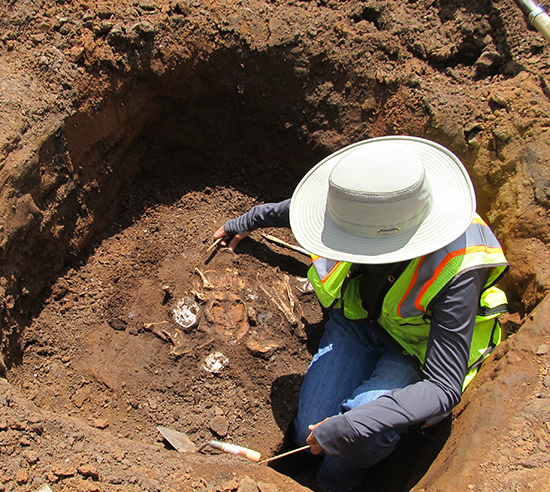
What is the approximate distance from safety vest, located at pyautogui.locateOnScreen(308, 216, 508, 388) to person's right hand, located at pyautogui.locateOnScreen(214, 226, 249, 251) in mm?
815

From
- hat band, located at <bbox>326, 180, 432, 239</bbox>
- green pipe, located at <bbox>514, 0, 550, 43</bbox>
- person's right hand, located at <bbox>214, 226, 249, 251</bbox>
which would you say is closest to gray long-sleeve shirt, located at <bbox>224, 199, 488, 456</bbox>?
hat band, located at <bbox>326, 180, 432, 239</bbox>

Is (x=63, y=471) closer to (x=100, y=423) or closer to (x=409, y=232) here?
(x=100, y=423)

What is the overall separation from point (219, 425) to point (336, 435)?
858 millimetres

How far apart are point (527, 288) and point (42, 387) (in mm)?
2868

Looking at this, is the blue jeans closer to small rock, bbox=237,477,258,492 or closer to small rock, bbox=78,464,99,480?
small rock, bbox=237,477,258,492

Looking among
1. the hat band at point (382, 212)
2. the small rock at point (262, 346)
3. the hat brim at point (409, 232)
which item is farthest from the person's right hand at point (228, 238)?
the hat band at point (382, 212)

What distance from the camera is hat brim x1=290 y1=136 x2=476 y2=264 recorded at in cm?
169

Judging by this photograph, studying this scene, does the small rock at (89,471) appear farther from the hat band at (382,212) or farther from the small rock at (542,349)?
the small rock at (542,349)

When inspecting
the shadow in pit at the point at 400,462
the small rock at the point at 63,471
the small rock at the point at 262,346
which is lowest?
the shadow in pit at the point at 400,462

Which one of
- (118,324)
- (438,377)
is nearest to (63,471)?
(118,324)

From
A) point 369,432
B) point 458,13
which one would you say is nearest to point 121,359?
point 369,432

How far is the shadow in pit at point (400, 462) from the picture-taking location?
2.21 m

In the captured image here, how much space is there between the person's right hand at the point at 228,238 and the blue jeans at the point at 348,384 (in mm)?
921

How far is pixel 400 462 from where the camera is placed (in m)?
2.46
